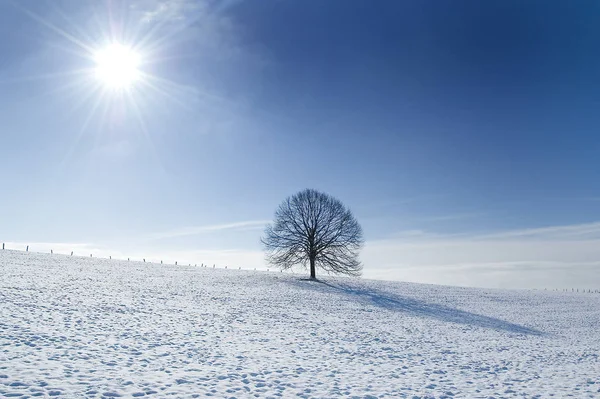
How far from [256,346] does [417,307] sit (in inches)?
903

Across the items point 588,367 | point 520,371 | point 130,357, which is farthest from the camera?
point 588,367

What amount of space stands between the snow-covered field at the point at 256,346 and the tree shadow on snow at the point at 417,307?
1.17ft

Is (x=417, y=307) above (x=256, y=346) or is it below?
above

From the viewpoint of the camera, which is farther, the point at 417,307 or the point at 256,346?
the point at 417,307

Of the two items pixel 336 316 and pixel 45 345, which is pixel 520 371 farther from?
pixel 45 345

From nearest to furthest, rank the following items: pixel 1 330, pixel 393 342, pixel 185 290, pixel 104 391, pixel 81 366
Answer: pixel 104 391, pixel 81 366, pixel 1 330, pixel 393 342, pixel 185 290

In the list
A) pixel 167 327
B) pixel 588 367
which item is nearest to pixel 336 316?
pixel 167 327

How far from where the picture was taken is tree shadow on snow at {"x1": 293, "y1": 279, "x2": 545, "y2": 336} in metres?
30.2

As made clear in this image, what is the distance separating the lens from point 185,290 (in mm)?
32094

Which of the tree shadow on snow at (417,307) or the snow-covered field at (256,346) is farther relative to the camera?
the tree shadow on snow at (417,307)

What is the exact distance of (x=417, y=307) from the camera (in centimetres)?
3609

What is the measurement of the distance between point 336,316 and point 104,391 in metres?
19.0

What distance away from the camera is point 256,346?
17328 mm

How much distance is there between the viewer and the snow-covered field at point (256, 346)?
467 inches
